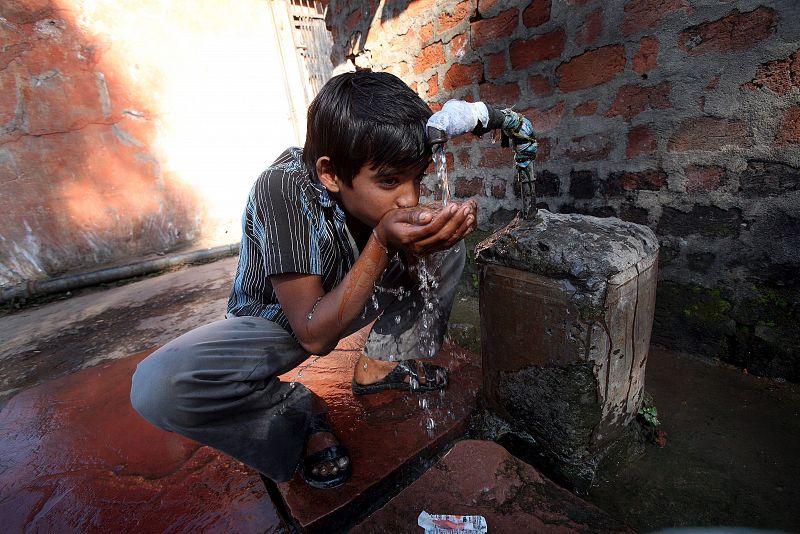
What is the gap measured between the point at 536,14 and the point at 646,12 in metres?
0.47

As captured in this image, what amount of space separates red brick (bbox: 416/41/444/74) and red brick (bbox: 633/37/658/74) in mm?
1067

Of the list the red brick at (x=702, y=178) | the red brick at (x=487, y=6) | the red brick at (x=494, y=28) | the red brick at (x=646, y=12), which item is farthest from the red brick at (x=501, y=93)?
the red brick at (x=702, y=178)

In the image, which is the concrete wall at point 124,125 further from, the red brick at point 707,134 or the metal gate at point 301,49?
the red brick at point 707,134

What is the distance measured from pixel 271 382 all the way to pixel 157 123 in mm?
4770

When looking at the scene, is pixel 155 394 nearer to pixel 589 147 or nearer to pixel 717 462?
pixel 717 462

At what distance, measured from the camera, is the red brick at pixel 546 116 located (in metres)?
1.83

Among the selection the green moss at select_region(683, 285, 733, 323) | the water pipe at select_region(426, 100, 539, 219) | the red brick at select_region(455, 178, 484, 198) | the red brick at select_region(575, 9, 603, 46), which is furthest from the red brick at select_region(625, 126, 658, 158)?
the red brick at select_region(455, 178, 484, 198)

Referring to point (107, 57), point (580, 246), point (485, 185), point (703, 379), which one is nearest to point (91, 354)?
point (485, 185)

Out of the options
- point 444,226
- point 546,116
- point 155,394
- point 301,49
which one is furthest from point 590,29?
point 301,49

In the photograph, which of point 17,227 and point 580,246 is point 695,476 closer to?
point 580,246

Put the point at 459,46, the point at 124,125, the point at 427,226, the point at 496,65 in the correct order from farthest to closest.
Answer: the point at 124,125 → the point at 459,46 → the point at 496,65 → the point at 427,226

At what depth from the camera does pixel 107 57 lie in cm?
438

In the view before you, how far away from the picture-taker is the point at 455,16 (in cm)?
208

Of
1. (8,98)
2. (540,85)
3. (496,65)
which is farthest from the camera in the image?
(8,98)
